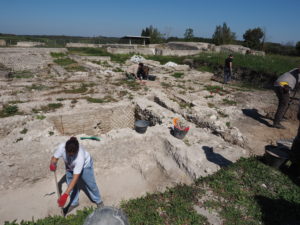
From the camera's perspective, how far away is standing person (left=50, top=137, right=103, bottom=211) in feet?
8.95

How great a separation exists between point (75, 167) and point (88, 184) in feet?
1.77

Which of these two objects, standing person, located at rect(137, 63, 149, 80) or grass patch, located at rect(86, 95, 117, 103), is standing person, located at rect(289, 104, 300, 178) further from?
standing person, located at rect(137, 63, 149, 80)

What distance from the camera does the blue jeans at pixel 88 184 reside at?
3.12 metres

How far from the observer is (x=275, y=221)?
115 inches

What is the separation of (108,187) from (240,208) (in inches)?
96.5

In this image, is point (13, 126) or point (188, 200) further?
point (13, 126)

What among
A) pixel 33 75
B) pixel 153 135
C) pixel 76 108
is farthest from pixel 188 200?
pixel 33 75

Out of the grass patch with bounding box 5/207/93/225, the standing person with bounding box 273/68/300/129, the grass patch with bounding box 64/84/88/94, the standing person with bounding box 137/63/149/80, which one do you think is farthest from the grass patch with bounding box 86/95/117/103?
the standing person with bounding box 273/68/300/129

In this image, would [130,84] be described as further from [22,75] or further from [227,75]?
[22,75]

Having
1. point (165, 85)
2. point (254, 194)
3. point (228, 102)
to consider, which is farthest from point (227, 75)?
point (254, 194)

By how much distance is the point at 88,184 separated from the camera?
10.4 ft

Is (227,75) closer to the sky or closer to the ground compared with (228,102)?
closer to the sky

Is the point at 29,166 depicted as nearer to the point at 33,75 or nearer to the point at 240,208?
the point at 240,208

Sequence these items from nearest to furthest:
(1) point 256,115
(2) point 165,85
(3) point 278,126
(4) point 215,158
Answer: (4) point 215,158
(3) point 278,126
(1) point 256,115
(2) point 165,85
